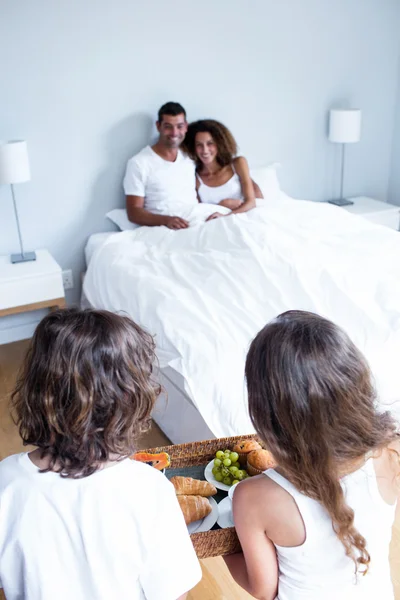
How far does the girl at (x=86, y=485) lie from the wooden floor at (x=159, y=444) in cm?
77

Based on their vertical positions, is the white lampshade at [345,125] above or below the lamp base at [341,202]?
above

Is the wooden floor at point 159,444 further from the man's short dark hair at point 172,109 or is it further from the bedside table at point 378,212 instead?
the bedside table at point 378,212

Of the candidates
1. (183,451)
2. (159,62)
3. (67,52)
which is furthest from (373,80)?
(183,451)

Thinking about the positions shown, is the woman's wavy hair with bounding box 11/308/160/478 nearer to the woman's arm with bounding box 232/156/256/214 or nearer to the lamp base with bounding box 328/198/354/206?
the woman's arm with bounding box 232/156/256/214

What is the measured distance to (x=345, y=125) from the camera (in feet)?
12.0

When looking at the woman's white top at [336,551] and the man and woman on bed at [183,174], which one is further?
the man and woman on bed at [183,174]

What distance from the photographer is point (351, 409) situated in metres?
0.93

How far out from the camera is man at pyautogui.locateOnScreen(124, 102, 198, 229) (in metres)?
3.10

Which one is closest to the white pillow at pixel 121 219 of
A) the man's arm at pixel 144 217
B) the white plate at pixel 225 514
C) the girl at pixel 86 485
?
the man's arm at pixel 144 217

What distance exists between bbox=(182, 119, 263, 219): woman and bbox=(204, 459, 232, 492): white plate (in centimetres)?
210

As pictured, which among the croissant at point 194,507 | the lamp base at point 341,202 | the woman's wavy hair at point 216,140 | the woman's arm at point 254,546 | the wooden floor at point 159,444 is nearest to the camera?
the woman's arm at point 254,546

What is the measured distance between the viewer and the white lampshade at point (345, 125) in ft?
11.9

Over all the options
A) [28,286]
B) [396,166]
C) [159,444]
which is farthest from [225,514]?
[396,166]

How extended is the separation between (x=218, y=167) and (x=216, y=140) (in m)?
0.15
